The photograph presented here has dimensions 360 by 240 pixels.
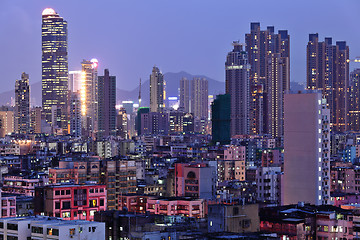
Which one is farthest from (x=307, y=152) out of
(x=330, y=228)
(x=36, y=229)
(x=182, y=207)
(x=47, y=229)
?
(x=47, y=229)

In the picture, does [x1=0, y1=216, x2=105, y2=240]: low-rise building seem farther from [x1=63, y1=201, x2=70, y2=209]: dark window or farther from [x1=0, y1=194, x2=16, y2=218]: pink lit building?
[x1=0, y1=194, x2=16, y2=218]: pink lit building

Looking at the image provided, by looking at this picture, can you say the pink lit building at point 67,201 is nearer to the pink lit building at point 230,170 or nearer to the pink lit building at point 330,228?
the pink lit building at point 330,228

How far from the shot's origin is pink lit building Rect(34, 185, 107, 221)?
69.0 meters

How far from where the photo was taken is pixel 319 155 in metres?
77.0

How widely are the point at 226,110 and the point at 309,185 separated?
388ft

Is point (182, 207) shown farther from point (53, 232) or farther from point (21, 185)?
point (53, 232)

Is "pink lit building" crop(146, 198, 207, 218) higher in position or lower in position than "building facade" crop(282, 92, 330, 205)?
lower

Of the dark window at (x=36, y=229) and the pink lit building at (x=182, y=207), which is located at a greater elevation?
the dark window at (x=36, y=229)

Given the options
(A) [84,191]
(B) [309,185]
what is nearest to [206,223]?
(A) [84,191]

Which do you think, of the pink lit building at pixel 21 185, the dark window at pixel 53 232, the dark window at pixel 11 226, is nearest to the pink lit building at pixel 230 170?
the pink lit building at pixel 21 185

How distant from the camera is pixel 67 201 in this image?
6975 cm

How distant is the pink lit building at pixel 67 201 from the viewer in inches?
2717

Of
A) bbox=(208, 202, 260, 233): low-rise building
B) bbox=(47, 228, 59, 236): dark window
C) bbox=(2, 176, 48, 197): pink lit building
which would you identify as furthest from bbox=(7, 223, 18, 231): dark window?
bbox=(2, 176, 48, 197): pink lit building

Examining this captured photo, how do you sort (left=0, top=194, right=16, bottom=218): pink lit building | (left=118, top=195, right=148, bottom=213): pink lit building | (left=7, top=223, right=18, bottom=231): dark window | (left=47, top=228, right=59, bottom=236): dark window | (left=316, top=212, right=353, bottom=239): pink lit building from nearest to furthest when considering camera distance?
(left=47, top=228, right=59, bottom=236): dark window
(left=7, top=223, right=18, bottom=231): dark window
(left=316, top=212, right=353, bottom=239): pink lit building
(left=0, top=194, right=16, bottom=218): pink lit building
(left=118, top=195, right=148, bottom=213): pink lit building
